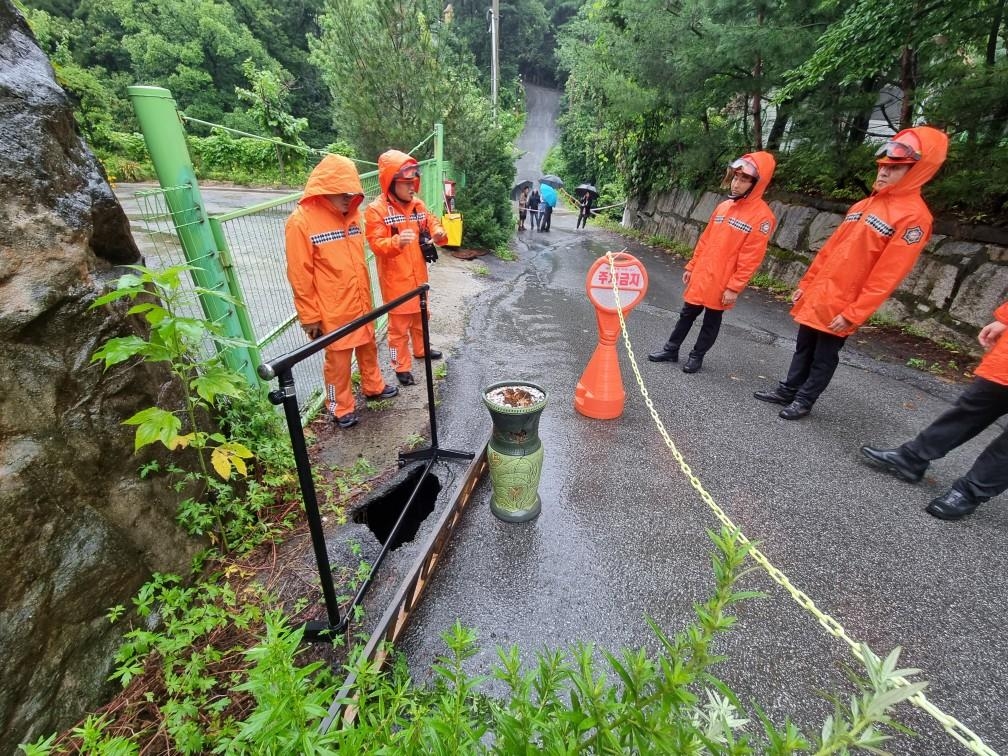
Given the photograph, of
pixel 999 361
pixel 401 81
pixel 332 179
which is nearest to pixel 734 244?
pixel 999 361

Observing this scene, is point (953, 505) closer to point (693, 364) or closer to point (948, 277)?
point (693, 364)

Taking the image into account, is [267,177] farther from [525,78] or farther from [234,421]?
[525,78]

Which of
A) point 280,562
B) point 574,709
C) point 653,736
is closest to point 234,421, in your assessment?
point 280,562

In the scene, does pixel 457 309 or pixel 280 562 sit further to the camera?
pixel 457 309

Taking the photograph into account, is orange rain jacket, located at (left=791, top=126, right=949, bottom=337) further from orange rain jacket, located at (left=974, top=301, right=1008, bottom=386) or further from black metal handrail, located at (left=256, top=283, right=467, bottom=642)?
black metal handrail, located at (left=256, top=283, right=467, bottom=642)

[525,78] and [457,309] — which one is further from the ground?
[525,78]

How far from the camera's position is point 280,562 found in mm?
2498

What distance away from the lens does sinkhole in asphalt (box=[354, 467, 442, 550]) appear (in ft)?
9.93

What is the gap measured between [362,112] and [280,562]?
28.8ft

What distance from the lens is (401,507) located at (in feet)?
10.5

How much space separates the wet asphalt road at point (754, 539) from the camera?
2.10 metres

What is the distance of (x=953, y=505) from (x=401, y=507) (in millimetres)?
3676

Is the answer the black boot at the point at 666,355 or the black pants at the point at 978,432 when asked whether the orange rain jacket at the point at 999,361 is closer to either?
the black pants at the point at 978,432

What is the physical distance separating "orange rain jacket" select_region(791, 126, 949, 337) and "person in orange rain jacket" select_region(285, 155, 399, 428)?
3685 millimetres
